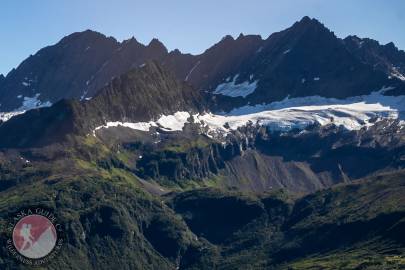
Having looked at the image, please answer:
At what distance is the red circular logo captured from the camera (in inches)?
7101

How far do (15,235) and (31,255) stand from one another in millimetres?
5848

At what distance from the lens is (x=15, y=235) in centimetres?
18100

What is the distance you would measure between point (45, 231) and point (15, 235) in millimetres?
6651

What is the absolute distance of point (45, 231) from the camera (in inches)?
7156

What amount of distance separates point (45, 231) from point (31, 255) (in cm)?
637

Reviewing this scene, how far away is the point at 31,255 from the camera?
182 meters

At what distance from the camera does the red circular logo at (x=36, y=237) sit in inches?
7101

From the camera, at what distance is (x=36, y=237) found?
597ft
